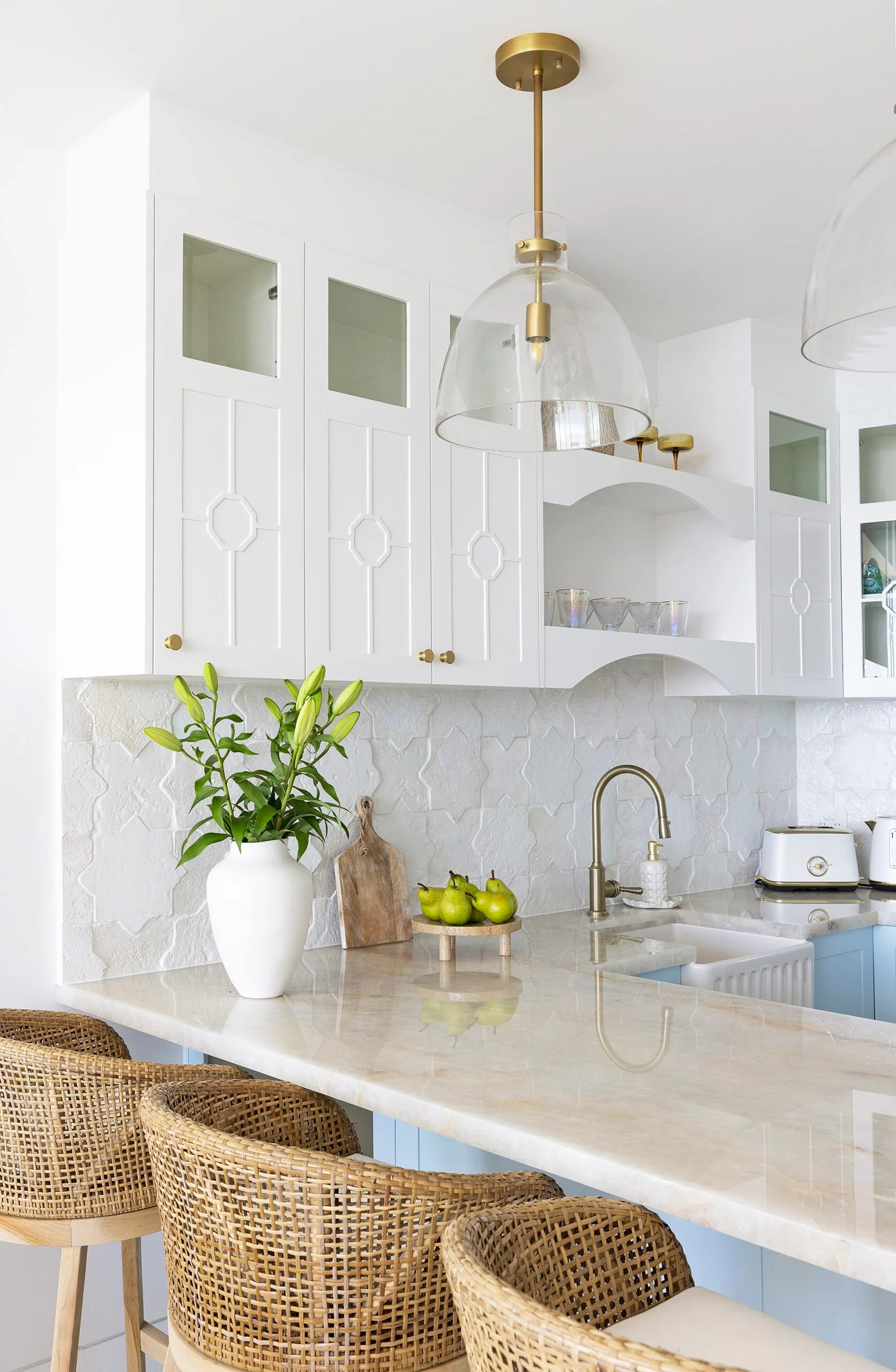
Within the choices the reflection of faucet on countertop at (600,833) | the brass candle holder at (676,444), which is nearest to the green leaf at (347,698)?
the reflection of faucet on countertop at (600,833)

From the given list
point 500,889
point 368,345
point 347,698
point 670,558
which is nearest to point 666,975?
point 500,889

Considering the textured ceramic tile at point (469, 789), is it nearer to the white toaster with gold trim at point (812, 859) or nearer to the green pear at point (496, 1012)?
the white toaster with gold trim at point (812, 859)

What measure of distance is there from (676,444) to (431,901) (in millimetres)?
1445

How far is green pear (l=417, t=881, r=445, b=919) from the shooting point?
2322 millimetres

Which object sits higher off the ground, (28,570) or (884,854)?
(28,570)

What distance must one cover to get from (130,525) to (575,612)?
43.5 inches

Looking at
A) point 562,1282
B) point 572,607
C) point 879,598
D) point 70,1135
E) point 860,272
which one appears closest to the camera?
point 562,1282

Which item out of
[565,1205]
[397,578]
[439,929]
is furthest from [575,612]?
[565,1205]

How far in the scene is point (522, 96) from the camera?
200cm

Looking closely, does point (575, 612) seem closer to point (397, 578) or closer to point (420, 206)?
point (397, 578)

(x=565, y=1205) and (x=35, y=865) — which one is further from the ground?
(x=35, y=865)

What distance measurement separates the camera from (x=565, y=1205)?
110 cm

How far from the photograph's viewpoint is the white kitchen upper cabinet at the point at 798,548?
3180mm

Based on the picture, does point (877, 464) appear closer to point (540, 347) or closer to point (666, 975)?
point (666, 975)
